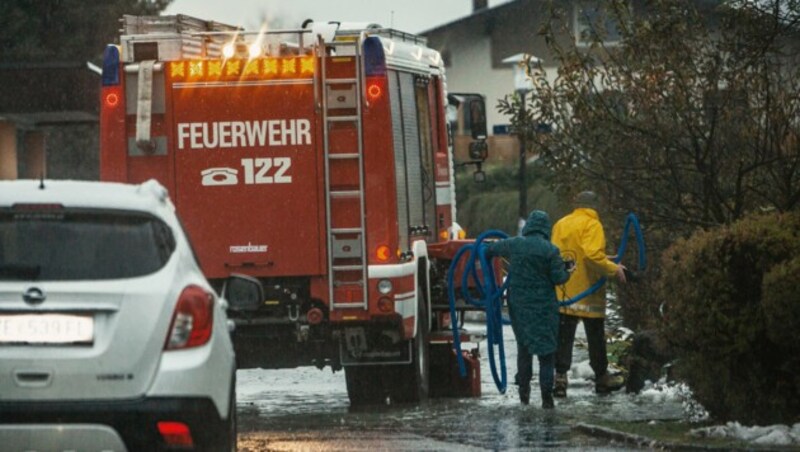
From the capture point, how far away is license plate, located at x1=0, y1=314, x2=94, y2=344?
28.2 feet

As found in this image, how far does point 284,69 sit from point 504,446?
419 cm

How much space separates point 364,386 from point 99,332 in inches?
319

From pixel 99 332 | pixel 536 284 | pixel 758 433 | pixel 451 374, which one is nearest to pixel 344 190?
pixel 536 284

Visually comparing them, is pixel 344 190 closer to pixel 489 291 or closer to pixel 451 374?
pixel 489 291

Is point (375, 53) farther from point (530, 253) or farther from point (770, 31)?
point (770, 31)

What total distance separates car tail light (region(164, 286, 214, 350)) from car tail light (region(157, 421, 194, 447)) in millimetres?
346

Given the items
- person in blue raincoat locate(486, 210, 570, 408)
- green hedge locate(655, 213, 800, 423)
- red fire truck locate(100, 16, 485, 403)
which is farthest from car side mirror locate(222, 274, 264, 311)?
person in blue raincoat locate(486, 210, 570, 408)

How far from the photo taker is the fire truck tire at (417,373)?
1628 cm

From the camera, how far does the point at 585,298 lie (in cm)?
1698

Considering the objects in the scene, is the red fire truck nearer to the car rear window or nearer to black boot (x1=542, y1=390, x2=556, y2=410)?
black boot (x1=542, y1=390, x2=556, y2=410)

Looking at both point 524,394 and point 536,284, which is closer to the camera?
point 536,284

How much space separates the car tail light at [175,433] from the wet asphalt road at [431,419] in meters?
3.72

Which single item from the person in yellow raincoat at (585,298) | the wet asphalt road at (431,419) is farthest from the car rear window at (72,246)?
the person in yellow raincoat at (585,298)

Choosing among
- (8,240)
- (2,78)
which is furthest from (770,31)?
(2,78)
